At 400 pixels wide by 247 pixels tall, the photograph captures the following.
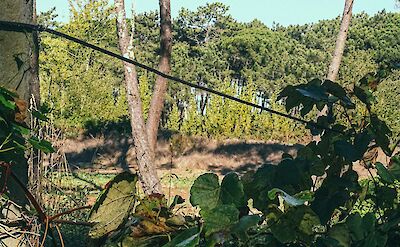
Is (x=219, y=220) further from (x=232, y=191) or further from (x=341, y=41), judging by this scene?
(x=341, y=41)

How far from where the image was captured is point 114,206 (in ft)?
2.99

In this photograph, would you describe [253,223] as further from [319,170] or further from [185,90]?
[185,90]

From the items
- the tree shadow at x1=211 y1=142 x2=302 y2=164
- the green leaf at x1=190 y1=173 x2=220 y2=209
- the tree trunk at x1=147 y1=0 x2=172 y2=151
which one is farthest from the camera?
the tree shadow at x1=211 y1=142 x2=302 y2=164

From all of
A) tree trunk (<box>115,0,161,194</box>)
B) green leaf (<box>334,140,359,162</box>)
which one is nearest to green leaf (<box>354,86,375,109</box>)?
green leaf (<box>334,140,359,162</box>)

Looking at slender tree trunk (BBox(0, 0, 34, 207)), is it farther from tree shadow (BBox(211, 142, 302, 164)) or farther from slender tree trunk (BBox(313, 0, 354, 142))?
tree shadow (BBox(211, 142, 302, 164))

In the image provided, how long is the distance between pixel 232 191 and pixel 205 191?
37 mm

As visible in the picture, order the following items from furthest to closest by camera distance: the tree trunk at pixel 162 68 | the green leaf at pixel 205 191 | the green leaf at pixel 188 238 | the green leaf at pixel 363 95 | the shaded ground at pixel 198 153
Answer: the shaded ground at pixel 198 153
the tree trunk at pixel 162 68
the green leaf at pixel 363 95
the green leaf at pixel 205 191
the green leaf at pixel 188 238

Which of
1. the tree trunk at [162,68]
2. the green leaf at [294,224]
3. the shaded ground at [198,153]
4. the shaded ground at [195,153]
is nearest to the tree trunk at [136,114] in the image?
the tree trunk at [162,68]

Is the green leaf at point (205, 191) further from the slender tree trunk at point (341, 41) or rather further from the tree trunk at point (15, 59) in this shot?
the slender tree trunk at point (341, 41)

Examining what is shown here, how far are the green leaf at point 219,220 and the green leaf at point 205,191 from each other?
8cm

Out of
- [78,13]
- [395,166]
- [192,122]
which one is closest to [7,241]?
[395,166]

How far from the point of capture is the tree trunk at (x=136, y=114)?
340 inches

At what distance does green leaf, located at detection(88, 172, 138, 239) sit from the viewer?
0.91 m

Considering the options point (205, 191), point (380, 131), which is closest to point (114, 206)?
point (205, 191)
